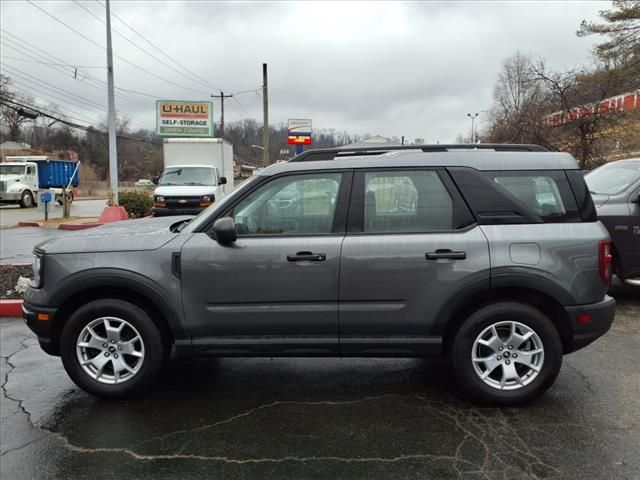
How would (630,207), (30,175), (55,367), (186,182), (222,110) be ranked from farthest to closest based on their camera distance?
(222,110), (30,175), (186,182), (630,207), (55,367)

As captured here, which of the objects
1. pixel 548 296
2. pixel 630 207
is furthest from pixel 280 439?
pixel 630 207

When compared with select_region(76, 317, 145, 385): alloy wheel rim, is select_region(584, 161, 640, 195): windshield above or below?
above

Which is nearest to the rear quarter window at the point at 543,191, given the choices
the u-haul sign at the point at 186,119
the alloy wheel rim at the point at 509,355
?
the alloy wheel rim at the point at 509,355

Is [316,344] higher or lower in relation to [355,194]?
lower

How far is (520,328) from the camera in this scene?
11.9 ft

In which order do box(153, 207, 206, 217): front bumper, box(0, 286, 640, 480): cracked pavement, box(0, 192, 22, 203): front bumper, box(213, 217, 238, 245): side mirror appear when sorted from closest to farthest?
box(0, 286, 640, 480): cracked pavement < box(213, 217, 238, 245): side mirror < box(153, 207, 206, 217): front bumper < box(0, 192, 22, 203): front bumper

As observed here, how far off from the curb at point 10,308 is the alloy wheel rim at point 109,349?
3010 millimetres

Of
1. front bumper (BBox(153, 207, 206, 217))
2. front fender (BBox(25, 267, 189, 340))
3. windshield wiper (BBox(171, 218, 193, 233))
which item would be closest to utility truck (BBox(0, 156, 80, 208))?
front bumper (BBox(153, 207, 206, 217))

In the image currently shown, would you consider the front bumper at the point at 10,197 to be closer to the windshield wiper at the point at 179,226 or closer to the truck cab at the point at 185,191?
the truck cab at the point at 185,191

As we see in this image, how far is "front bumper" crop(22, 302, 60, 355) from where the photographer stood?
3734 millimetres

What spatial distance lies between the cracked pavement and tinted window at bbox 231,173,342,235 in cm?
130

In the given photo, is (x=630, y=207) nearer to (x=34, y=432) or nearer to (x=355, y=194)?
(x=355, y=194)

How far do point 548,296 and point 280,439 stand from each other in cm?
209

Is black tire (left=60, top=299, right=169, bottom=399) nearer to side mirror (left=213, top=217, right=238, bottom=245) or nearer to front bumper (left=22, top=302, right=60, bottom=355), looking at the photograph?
front bumper (left=22, top=302, right=60, bottom=355)
